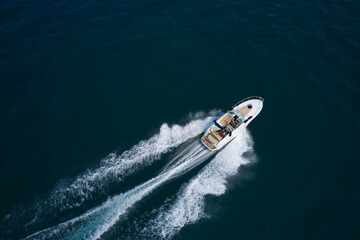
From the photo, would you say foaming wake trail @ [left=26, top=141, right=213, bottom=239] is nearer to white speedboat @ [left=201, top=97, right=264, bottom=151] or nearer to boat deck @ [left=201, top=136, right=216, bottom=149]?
boat deck @ [left=201, top=136, right=216, bottom=149]

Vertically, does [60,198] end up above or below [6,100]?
below

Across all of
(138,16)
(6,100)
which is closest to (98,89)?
(6,100)

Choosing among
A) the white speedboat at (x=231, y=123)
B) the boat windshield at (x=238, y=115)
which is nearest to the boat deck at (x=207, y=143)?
the white speedboat at (x=231, y=123)

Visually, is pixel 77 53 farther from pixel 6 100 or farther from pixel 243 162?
pixel 243 162

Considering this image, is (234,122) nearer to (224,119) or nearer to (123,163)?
(224,119)

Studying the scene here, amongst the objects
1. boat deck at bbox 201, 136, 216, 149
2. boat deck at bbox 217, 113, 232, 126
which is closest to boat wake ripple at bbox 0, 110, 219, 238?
boat deck at bbox 201, 136, 216, 149
